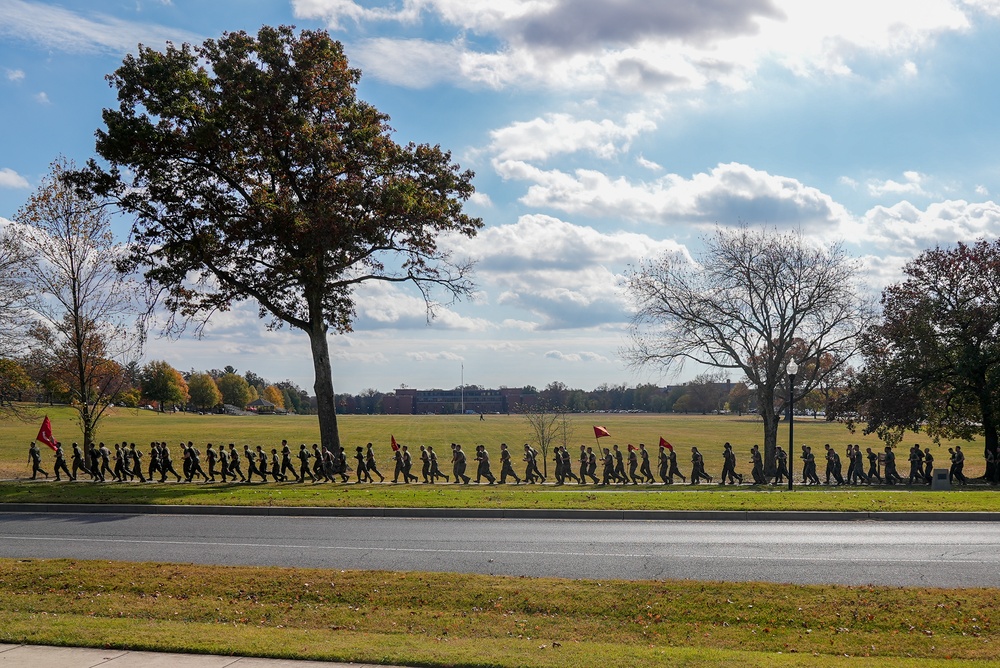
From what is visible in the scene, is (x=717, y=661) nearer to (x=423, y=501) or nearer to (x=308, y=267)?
(x=423, y=501)

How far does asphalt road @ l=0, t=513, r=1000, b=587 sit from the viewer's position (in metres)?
11.5

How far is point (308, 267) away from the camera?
25625mm

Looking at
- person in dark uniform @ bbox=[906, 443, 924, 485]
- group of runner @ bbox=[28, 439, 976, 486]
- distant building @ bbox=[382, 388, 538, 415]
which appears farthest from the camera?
distant building @ bbox=[382, 388, 538, 415]

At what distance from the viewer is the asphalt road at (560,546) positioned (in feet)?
37.6

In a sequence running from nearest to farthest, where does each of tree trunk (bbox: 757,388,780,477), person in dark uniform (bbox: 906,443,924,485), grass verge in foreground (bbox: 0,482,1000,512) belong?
grass verge in foreground (bbox: 0,482,1000,512), person in dark uniform (bbox: 906,443,924,485), tree trunk (bbox: 757,388,780,477)

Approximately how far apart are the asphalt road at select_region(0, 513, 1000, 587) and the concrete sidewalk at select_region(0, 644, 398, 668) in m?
4.37

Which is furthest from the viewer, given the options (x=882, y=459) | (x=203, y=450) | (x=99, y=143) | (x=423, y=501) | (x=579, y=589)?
(x=203, y=450)

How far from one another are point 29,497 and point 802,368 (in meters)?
28.3

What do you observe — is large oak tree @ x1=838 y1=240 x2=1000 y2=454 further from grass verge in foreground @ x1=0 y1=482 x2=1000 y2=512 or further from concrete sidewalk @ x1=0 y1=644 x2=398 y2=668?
concrete sidewalk @ x1=0 y1=644 x2=398 y2=668

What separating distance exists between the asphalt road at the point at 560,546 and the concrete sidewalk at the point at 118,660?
437 cm

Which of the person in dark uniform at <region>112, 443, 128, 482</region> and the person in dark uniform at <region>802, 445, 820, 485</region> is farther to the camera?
the person in dark uniform at <region>802, 445, 820, 485</region>

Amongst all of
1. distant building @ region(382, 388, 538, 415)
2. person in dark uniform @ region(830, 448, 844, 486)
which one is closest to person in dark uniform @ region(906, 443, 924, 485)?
person in dark uniform @ region(830, 448, 844, 486)

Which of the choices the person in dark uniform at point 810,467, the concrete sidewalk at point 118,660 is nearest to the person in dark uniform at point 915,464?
the person in dark uniform at point 810,467

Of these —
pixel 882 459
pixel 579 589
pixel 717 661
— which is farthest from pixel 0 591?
pixel 882 459
